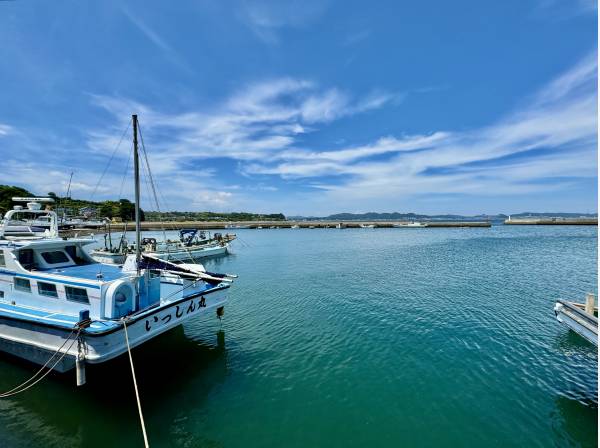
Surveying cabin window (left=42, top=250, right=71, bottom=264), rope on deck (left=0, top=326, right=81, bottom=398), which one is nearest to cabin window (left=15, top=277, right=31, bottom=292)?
cabin window (left=42, top=250, right=71, bottom=264)

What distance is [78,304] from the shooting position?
10.7 m

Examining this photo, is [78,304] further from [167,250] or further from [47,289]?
[167,250]

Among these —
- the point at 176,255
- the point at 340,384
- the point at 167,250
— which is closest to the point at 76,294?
the point at 340,384

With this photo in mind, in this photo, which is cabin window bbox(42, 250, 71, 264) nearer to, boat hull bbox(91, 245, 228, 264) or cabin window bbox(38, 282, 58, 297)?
cabin window bbox(38, 282, 58, 297)

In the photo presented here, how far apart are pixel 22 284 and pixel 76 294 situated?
3.53 metres

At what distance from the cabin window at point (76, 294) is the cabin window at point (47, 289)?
0.79 metres

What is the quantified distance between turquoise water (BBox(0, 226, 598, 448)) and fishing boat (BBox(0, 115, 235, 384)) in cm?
164

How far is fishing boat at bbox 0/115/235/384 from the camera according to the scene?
9.20 meters

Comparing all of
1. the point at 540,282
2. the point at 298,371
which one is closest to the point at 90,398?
the point at 298,371

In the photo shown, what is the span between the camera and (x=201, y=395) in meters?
10.1

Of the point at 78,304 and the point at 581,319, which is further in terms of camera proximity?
the point at 581,319

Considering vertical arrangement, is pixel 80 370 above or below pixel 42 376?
above

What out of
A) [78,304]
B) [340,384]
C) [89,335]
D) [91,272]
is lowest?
[340,384]

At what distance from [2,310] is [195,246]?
3894 cm
